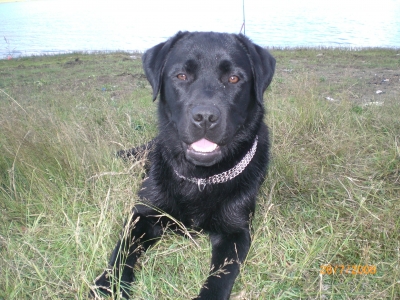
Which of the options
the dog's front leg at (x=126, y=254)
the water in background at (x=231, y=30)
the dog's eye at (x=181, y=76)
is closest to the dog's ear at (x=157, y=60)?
the dog's eye at (x=181, y=76)

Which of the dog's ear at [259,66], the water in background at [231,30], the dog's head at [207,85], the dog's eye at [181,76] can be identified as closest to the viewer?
the dog's head at [207,85]

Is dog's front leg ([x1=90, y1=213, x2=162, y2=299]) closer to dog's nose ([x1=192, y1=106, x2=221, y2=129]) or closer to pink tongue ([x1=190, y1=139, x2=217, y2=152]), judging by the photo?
pink tongue ([x1=190, y1=139, x2=217, y2=152])

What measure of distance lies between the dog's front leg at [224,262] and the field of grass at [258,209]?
7 centimetres

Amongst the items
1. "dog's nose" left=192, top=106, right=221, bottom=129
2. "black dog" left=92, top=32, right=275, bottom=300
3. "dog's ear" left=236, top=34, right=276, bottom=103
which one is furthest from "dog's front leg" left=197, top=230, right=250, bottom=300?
"dog's ear" left=236, top=34, right=276, bottom=103

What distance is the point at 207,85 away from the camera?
2.37m

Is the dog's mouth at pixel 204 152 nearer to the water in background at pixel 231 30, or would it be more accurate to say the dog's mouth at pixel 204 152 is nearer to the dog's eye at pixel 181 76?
the dog's eye at pixel 181 76

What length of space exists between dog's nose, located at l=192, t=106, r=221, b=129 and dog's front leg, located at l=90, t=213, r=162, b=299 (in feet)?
2.21

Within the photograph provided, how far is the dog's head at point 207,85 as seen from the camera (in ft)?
7.39

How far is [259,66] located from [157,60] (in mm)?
722

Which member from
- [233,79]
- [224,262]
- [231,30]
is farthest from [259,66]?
[231,30]

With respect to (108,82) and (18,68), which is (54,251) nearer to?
(108,82)

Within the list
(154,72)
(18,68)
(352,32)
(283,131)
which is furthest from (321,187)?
(352,32)

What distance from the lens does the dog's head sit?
7.39ft
